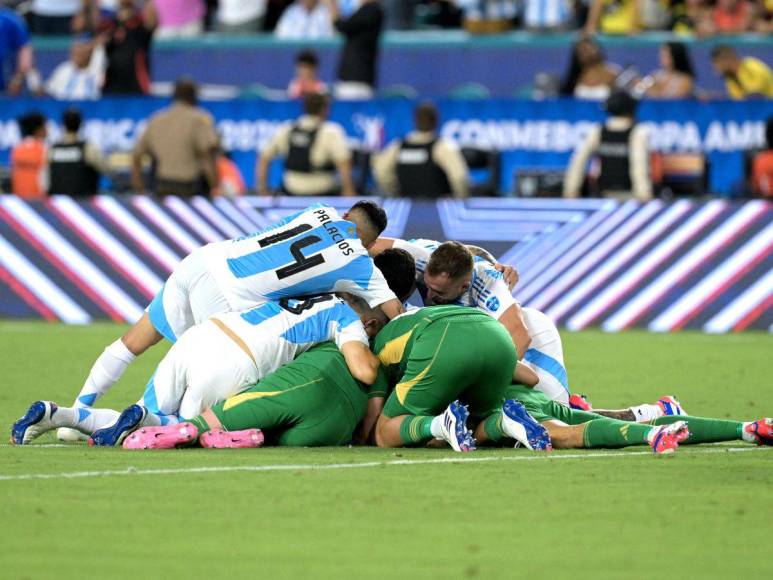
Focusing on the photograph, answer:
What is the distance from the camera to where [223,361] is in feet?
32.4

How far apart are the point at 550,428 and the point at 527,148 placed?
488 inches

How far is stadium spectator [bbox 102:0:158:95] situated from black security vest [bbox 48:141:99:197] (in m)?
3.25

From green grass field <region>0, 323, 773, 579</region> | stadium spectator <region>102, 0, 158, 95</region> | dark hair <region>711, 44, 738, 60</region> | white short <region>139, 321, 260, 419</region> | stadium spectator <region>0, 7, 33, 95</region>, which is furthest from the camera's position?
stadium spectator <region>0, 7, 33, 95</region>

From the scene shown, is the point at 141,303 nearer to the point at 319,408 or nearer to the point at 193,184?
the point at 193,184

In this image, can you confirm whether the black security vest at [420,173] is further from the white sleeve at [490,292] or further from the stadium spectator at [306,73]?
the white sleeve at [490,292]

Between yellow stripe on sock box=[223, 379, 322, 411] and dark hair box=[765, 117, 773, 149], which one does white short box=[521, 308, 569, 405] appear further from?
dark hair box=[765, 117, 773, 149]

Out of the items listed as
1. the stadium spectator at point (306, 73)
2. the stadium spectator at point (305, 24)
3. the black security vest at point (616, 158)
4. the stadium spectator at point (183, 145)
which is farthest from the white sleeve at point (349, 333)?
the stadium spectator at point (305, 24)

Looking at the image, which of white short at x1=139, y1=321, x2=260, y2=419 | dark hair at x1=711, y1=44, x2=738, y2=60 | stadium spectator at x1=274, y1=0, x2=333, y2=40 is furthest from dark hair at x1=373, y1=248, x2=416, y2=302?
stadium spectator at x1=274, y1=0, x2=333, y2=40

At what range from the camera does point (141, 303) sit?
62.0ft

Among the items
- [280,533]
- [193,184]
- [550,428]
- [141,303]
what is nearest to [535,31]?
[193,184]

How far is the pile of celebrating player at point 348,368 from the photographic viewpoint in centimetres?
962

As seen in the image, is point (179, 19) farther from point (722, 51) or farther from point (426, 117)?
point (722, 51)

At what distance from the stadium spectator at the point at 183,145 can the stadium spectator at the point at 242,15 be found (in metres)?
5.40

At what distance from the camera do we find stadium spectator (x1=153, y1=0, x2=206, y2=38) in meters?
26.2
